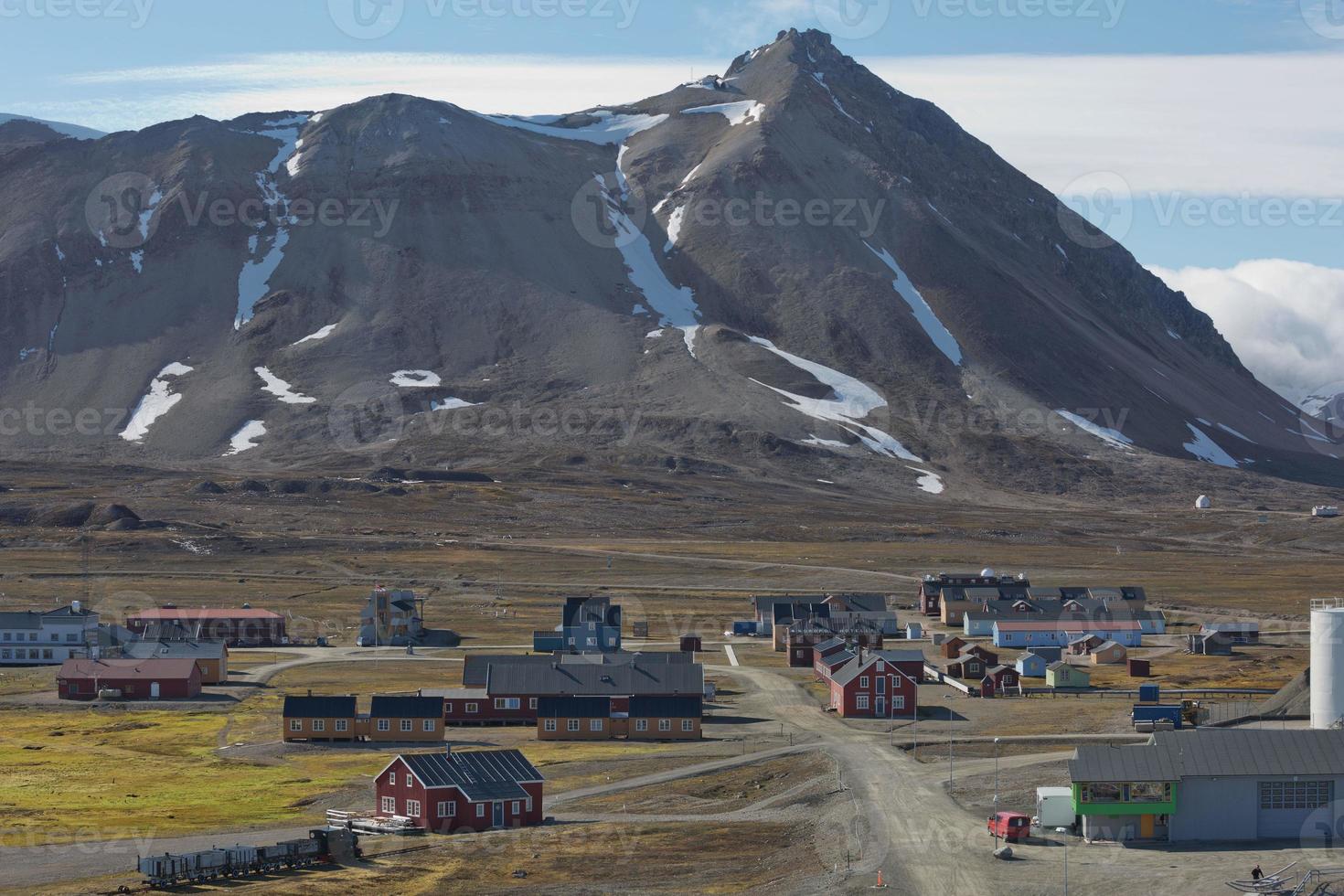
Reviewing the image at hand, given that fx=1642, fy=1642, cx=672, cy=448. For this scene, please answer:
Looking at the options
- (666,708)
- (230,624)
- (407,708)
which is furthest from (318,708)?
(230,624)

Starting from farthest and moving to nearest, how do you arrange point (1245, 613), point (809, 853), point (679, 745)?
point (1245, 613)
point (679, 745)
point (809, 853)

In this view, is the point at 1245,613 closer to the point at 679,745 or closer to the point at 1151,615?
the point at 1151,615

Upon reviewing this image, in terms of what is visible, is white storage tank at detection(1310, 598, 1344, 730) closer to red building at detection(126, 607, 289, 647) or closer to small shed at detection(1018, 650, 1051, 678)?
small shed at detection(1018, 650, 1051, 678)

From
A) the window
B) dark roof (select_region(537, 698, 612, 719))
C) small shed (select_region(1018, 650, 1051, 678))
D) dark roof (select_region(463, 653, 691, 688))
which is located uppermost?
dark roof (select_region(463, 653, 691, 688))

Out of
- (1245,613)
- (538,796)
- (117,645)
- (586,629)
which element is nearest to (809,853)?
(538,796)

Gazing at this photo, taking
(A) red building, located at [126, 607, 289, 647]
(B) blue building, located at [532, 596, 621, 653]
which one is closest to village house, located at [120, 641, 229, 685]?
(A) red building, located at [126, 607, 289, 647]

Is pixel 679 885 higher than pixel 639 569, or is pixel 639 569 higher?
pixel 639 569

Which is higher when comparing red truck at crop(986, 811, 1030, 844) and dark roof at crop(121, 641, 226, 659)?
dark roof at crop(121, 641, 226, 659)
